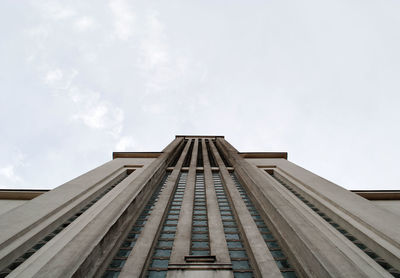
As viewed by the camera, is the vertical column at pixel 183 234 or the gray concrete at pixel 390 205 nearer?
the vertical column at pixel 183 234

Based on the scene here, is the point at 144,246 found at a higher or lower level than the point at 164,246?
higher

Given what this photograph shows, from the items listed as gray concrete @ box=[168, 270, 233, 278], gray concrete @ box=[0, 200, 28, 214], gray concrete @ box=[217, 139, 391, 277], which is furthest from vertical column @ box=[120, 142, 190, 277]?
gray concrete @ box=[0, 200, 28, 214]

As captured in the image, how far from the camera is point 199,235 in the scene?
12688mm

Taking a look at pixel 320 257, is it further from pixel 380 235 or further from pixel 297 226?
pixel 380 235

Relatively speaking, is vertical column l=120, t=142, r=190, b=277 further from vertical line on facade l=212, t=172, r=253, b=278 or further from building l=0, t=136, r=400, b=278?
vertical line on facade l=212, t=172, r=253, b=278

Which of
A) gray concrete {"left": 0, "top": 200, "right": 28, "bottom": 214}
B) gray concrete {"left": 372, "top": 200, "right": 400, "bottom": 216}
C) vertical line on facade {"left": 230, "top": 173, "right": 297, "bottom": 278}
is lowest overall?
vertical line on facade {"left": 230, "top": 173, "right": 297, "bottom": 278}

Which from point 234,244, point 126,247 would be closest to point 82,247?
point 126,247

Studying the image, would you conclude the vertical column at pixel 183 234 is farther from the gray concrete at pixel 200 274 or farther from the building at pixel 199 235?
the gray concrete at pixel 200 274

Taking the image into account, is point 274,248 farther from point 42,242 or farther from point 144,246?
point 42,242

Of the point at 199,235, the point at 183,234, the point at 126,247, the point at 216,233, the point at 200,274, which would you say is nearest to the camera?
the point at 200,274

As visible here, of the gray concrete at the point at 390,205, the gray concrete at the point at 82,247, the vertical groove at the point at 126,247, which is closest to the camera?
the gray concrete at the point at 82,247

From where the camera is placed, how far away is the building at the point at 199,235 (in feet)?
28.6

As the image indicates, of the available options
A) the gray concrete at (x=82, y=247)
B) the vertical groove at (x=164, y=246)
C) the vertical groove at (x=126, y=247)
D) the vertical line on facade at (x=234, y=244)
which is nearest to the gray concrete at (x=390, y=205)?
the vertical line on facade at (x=234, y=244)

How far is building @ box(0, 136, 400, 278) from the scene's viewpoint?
871 centimetres
